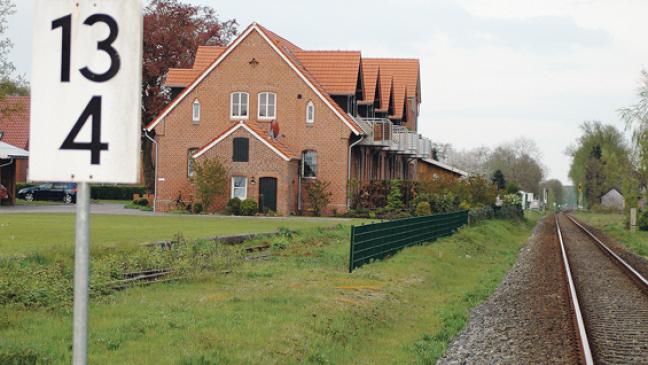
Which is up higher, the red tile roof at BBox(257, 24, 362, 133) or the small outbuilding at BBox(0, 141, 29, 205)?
the red tile roof at BBox(257, 24, 362, 133)

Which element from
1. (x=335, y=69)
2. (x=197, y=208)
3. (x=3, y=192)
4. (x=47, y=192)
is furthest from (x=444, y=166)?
(x=3, y=192)

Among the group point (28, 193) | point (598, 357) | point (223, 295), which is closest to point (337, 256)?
point (223, 295)

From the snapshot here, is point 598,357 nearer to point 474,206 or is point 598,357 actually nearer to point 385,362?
point 385,362

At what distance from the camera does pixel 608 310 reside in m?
16.2

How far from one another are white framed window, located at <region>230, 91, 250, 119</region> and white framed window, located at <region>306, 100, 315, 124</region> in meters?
3.42

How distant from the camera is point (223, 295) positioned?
1393 cm

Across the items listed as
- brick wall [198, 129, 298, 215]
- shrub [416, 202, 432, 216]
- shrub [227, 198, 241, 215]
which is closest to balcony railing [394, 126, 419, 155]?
shrub [416, 202, 432, 216]

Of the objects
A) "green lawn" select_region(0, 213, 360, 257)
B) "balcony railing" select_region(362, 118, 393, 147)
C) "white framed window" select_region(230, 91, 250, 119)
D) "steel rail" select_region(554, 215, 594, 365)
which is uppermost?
"white framed window" select_region(230, 91, 250, 119)

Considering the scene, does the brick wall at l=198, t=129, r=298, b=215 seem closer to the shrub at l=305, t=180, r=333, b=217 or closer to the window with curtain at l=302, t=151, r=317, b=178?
the shrub at l=305, t=180, r=333, b=217

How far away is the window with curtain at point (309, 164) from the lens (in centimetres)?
4806

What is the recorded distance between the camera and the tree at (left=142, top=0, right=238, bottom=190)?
6147 cm

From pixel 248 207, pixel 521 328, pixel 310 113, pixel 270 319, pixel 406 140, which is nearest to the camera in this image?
pixel 270 319

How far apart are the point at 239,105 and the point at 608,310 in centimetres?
3442

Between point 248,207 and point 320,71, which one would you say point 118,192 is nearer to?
point 320,71
